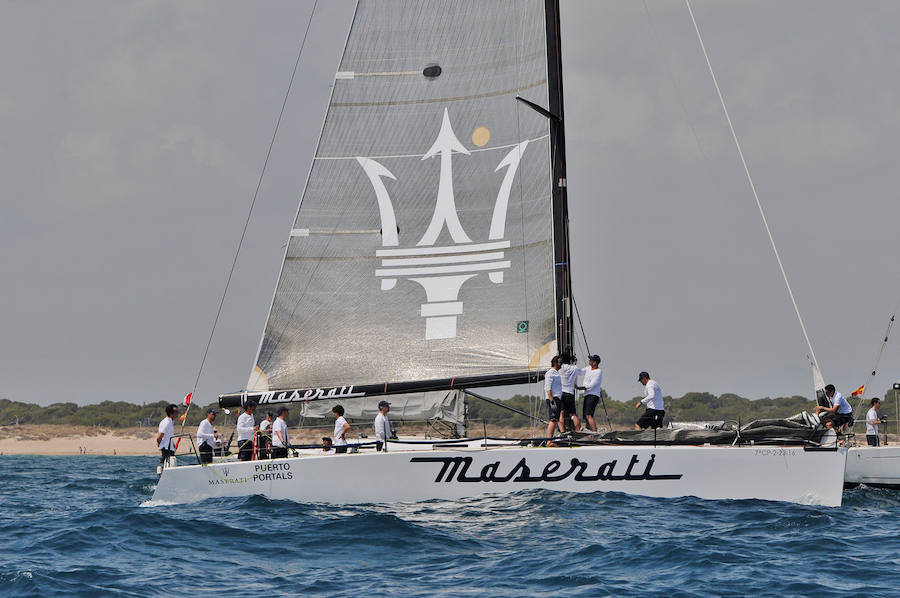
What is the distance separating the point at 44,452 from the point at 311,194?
5116 centimetres

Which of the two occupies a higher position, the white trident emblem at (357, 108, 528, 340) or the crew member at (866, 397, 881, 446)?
the white trident emblem at (357, 108, 528, 340)

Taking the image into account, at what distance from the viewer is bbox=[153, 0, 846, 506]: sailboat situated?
697 inches

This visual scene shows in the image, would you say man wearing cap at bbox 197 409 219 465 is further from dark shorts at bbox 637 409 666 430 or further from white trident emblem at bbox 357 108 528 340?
dark shorts at bbox 637 409 666 430

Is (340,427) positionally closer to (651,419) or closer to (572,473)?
(572,473)

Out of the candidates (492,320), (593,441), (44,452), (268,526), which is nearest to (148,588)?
(268,526)

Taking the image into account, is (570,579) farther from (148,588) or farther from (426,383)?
(426,383)

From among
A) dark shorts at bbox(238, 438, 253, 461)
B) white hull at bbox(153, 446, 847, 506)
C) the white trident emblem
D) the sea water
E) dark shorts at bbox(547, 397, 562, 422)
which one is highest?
the white trident emblem

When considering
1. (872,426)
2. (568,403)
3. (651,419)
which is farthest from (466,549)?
(872,426)

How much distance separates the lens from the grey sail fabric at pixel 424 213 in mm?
17859

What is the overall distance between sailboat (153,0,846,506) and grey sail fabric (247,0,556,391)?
25 mm

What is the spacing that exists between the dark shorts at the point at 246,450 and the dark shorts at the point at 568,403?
5.28 meters

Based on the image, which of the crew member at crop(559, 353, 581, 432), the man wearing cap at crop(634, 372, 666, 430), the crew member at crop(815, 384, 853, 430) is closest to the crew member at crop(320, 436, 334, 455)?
the crew member at crop(559, 353, 581, 432)

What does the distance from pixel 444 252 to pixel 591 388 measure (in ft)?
11.9

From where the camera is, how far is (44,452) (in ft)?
208
